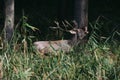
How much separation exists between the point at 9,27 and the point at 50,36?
3.90ft

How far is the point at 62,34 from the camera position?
7.51m

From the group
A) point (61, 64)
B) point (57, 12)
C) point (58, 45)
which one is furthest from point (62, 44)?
point (57, 12)

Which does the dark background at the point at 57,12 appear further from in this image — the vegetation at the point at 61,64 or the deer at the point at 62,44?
the vegetation at the point at 61,64

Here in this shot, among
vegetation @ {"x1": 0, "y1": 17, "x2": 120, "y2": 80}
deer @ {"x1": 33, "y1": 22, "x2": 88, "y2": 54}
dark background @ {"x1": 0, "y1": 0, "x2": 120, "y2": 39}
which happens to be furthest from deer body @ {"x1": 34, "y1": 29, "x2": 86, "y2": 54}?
dark background @ {"x1": 0, "y1": 0, "x2": 120, "y2": 39}

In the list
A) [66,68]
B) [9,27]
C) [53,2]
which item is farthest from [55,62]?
[53,2]

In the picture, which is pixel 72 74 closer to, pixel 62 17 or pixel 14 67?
pixel 14 67

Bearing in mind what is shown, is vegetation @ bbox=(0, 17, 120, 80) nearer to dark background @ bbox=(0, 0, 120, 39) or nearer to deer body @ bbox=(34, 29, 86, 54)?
deer body @ bbox=(34, 29, 86, 54)

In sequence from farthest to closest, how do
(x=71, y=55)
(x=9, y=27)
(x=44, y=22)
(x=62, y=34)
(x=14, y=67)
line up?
(x=44, y=22) → (x=62, y=34) → (x=9, y=27) → (x=71, y=55) → (x=14, y=67)

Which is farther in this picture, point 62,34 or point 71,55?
point 62,34

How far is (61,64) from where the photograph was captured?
4859 mm

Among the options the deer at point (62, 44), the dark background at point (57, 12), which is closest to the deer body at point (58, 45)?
the deer at point (62, 44)

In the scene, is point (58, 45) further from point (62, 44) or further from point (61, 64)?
point (61, 64)

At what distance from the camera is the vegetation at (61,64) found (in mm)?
4746

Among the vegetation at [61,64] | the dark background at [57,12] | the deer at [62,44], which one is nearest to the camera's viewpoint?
the vegetation at [61,64]
